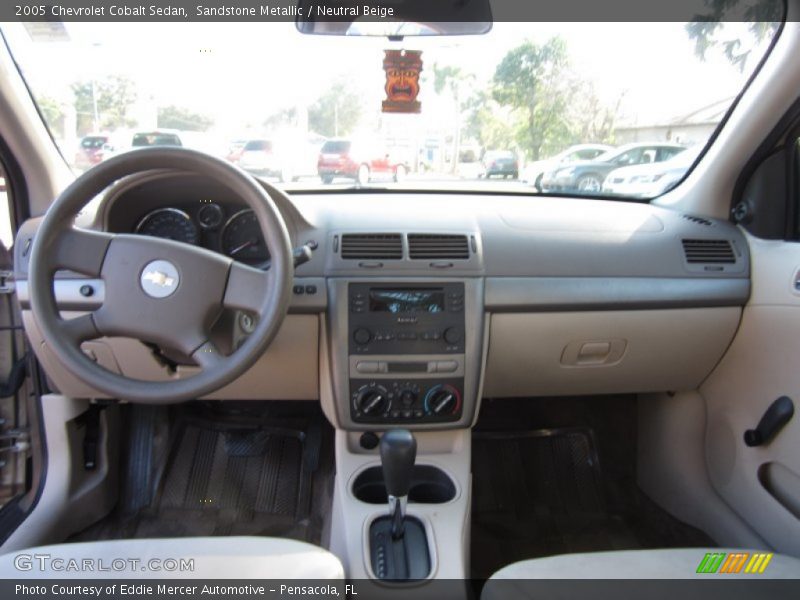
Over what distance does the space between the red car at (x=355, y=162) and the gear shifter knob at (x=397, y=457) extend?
3.67 feet

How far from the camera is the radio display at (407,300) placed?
195 centimetres

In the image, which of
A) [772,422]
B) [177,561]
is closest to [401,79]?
[177,561]

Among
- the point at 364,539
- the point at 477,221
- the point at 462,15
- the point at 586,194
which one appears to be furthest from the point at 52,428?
the point at 586,194

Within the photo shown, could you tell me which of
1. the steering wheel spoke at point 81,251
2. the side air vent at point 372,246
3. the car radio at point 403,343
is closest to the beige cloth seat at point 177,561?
the car radio at point 403,343

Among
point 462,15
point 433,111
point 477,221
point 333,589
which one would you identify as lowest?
point 333,589

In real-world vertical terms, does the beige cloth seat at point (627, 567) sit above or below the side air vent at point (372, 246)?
below

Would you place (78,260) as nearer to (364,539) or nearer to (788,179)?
(364,539)

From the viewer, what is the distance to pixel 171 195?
→ 1.99m

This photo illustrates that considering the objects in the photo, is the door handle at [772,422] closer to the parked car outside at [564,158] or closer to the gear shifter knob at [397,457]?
the parked car outside at [564,158]

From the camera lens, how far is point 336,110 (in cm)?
221

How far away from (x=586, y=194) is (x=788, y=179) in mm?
752

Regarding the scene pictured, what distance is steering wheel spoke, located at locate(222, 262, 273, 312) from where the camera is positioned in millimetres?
1579

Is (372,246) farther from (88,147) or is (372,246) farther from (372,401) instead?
(88,147)

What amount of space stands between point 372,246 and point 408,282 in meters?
0.18
